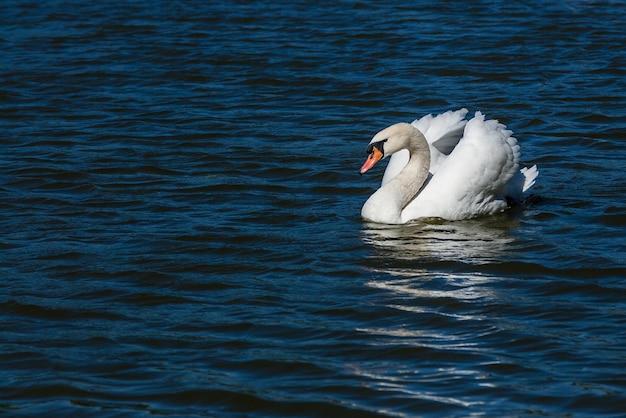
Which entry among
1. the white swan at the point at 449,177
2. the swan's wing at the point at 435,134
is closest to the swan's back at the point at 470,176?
the white swan at the point at 449,177

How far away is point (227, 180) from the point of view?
11461 millimetres

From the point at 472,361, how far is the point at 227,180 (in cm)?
486

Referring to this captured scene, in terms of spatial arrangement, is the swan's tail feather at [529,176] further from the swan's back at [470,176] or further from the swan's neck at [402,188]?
the swan's neck at [402,188]

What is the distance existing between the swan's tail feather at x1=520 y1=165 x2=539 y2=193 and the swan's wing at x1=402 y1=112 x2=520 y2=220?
34 cm

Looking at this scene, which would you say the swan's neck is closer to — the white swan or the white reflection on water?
the white swan

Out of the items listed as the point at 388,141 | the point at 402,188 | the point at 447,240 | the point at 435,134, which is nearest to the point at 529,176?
the point at 435,134

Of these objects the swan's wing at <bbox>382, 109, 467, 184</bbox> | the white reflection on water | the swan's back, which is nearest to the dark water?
the white reflection on water

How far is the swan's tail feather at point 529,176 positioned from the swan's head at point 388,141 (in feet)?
3.54

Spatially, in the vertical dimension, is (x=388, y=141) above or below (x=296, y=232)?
above

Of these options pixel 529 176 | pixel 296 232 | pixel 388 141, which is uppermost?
pixel 388 141

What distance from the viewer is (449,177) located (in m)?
10.1

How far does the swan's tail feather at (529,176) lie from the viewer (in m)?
10.6

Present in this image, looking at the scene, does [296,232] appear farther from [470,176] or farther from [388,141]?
[470,176]

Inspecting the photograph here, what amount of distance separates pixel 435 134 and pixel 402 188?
87cm
